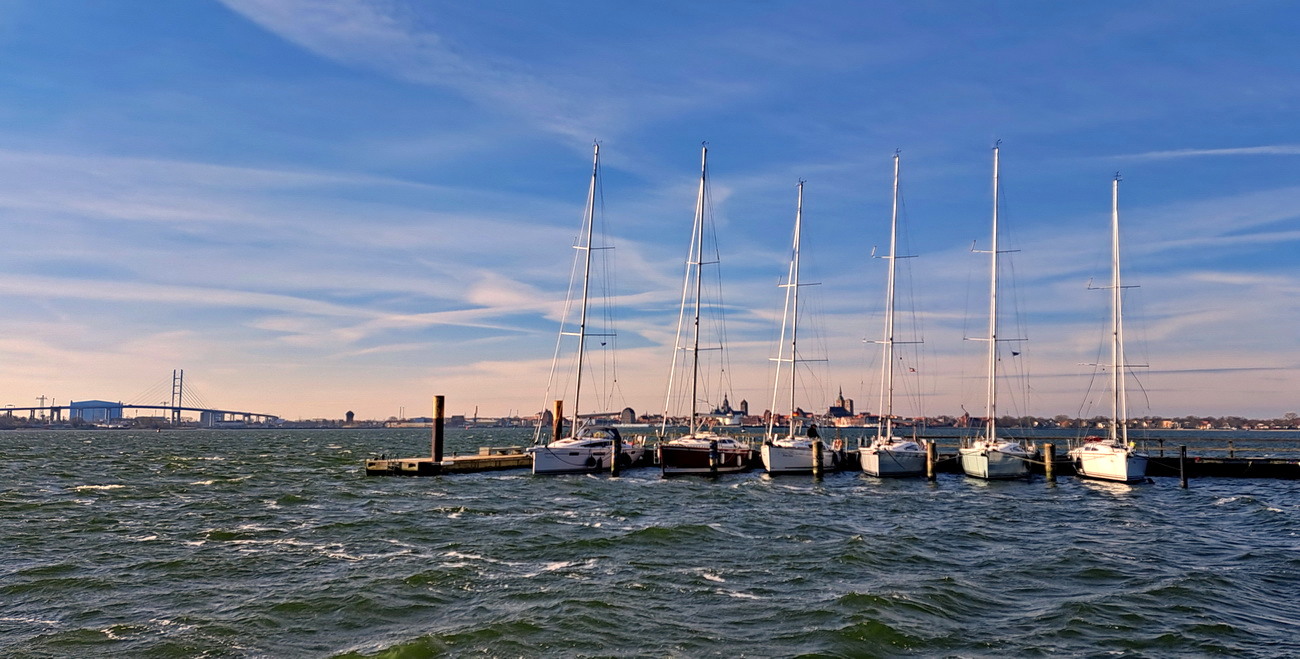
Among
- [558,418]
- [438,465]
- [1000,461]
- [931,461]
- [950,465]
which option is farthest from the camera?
[558,418]

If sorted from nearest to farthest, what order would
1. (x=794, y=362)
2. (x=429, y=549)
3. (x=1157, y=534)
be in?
(x=429, y=549) → (x=1157, y=534) → (x=794, y=362)

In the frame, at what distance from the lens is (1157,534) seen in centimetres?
3061

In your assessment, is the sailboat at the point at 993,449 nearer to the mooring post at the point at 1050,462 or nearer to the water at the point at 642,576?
the mooring post at the point at 1050,462

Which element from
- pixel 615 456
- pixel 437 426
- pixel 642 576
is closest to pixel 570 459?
pixel 615 456

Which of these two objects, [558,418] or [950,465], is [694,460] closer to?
[558,418]

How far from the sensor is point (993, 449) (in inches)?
2095

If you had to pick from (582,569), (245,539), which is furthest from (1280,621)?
(245,539)

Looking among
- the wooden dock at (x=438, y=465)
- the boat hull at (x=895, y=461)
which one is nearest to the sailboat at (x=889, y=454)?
the boat hull at (x=895, y=461)

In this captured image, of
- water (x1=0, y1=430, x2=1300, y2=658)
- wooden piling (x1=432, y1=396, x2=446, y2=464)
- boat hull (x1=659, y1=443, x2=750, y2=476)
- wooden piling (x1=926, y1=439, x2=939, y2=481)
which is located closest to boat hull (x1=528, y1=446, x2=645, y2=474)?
boat hull (x1=659, y1=443, x2=750, y2=476)

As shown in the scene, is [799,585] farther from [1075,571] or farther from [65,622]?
[65,622]

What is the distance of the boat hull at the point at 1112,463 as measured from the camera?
49.7 metres

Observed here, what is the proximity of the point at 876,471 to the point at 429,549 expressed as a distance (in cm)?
3602

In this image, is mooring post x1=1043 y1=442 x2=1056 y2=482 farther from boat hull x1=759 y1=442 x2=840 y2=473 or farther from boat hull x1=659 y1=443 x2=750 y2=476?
boat hull x1=659 y1=443 x2=750 y2=476

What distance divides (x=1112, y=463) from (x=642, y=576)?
3934cm
